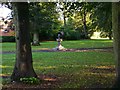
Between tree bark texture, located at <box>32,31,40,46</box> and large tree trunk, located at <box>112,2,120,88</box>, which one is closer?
large tree trunk, located at <box>112,2,120,88</box>

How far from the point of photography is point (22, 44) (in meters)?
11.4

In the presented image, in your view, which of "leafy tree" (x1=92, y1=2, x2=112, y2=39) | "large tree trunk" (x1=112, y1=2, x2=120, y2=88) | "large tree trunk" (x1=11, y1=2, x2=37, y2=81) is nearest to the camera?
"large tree trunk" (x1=112, y1=2, x2=120, y2=88)

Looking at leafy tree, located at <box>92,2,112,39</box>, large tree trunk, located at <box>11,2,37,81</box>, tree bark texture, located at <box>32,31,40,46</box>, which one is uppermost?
leafy tree, located at <box>92,2,112,39</box>

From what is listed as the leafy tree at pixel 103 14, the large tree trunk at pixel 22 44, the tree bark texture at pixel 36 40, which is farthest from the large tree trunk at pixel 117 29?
the tree bark texture at pixel 36 40

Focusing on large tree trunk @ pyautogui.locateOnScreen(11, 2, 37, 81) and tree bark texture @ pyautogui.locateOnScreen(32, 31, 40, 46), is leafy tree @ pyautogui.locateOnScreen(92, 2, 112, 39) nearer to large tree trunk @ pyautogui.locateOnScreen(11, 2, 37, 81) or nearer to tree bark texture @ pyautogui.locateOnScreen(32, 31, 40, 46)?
large tree trunk @ pyautogui.locateOnScreen(11, 2, 37, 81)

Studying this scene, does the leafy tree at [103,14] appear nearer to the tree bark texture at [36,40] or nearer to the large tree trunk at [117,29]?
the large tree trunk at [117,29]

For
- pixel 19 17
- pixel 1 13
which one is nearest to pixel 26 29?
pixel 19 17

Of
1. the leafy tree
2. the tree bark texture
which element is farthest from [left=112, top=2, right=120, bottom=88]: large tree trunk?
the tree bark texture

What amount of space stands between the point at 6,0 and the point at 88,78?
4518 millimetres

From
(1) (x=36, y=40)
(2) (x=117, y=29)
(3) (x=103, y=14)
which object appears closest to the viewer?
(2) (x=117, y=29)

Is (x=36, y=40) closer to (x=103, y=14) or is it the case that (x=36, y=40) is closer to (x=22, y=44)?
(x=103, y=14)

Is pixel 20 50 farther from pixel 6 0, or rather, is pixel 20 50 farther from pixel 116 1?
pixel 116 1

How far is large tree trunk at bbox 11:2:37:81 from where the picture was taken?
11.4 meters

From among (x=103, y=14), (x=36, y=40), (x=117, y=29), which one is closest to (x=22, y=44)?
(x=117, y=29)
